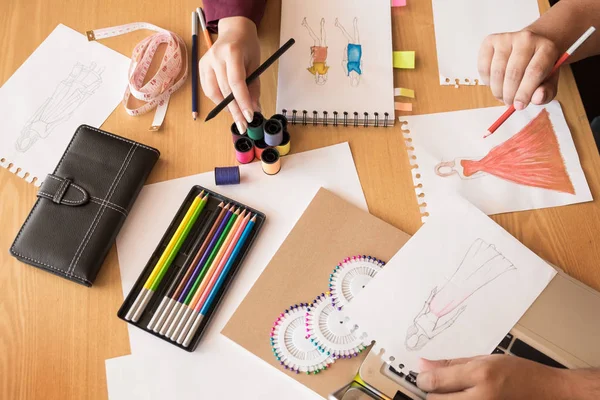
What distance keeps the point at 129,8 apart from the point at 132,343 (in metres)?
0.70

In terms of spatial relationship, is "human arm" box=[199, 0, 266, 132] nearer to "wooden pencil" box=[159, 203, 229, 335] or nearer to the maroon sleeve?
the maroon sleeve

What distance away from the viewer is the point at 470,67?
3.30 feet

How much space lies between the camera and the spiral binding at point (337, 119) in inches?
37.9

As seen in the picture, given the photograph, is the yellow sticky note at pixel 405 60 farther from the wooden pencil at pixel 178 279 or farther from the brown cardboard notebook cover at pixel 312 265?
the wooden pencil at pixel 178 279

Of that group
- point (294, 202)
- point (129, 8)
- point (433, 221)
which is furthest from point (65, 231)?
point (433, 221)

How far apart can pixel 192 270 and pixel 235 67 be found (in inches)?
14.6

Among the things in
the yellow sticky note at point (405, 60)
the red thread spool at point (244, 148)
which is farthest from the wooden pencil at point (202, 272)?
the yellow sticky note at point (405, 60)

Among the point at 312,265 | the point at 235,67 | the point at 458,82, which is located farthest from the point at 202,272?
A: the point at 458,82

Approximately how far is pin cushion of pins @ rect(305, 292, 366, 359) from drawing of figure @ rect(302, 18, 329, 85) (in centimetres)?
43

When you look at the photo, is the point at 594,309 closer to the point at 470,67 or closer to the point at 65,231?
the point at 470,67

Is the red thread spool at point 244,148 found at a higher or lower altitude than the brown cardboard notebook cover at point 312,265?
higher

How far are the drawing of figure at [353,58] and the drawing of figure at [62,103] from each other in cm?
50

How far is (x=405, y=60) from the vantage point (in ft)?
3.32

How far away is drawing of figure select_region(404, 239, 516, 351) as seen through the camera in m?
0.81
